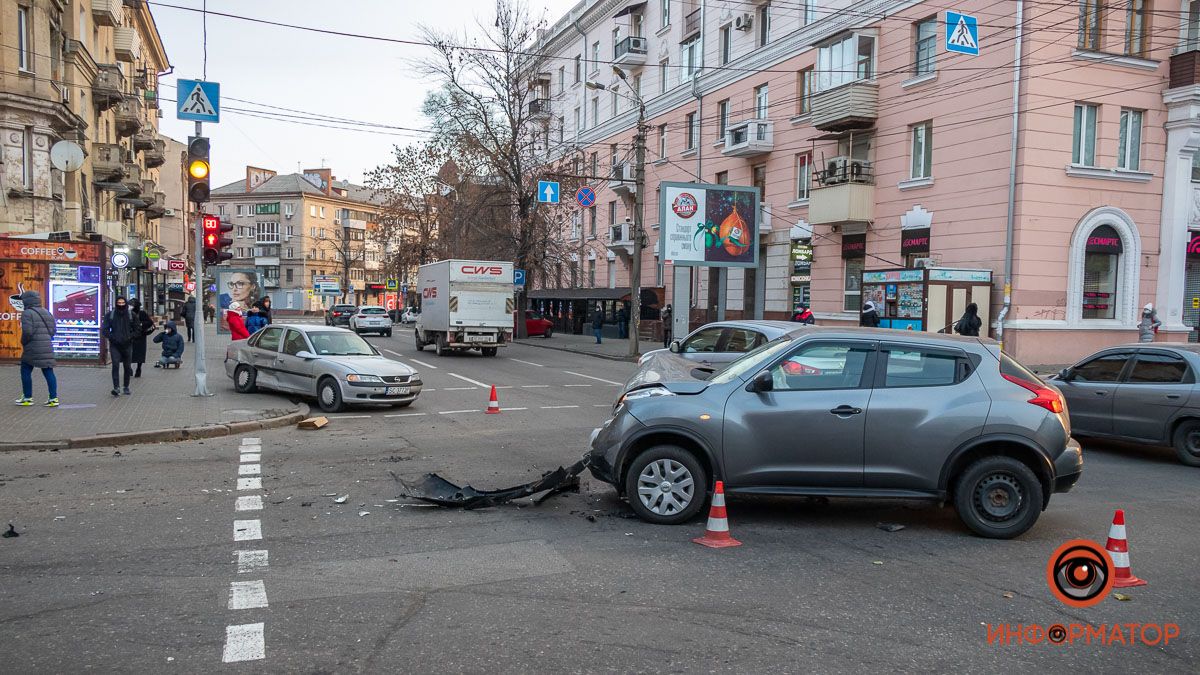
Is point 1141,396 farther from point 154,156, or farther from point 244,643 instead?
point 154,156

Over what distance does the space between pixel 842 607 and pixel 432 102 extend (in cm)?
3728

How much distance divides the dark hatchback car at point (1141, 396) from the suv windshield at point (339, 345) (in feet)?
37.7

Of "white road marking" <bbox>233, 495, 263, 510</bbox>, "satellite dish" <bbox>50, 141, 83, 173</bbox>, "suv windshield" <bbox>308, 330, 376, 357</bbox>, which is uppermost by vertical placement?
"satellite dish" <bbox>50, 141, 83, 173</bbox>

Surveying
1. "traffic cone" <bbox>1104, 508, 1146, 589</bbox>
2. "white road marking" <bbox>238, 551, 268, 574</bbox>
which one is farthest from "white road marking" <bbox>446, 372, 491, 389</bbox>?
"traffic cone" <bbox>1104, 508, 1146, 589</bbox>

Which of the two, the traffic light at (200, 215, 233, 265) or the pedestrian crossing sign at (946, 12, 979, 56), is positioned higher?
the pedestrian crossing sign at (946, 12, 979, 56)

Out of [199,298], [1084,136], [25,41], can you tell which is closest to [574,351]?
[1084,136]

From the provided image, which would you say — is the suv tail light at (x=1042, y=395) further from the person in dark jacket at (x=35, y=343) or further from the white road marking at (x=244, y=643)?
the person in dark jacket at (x=35, y=343)

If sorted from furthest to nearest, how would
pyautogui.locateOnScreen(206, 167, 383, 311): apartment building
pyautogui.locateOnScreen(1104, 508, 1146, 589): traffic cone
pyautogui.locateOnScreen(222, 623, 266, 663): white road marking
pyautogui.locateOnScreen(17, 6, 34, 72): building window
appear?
pyautogui.locateOnScreen(206, 167, 383, 311): apartment building, pyautogui.locateOnScreen(17, 6, 34, 72): building window, pyautogui.locateOnScreen(1104, 508, 1146, 589): traffic cone, pyautogui.locateOnScreen(222, 623, 266, 663): white road marking

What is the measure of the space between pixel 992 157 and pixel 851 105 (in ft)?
17.0

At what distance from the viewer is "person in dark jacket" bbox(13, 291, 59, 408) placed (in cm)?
1283

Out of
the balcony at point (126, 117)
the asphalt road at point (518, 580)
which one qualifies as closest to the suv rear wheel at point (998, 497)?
the asphalt road at point (518, 580)

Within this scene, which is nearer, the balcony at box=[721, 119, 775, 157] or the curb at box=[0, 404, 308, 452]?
the curb at box=[0, 404, 308, 452]

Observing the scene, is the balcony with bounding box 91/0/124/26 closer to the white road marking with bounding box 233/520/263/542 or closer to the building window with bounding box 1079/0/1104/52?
the white road marking with bounding box 233/520/263/542

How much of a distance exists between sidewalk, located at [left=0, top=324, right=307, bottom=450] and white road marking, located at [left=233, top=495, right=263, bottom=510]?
416 centimetres
